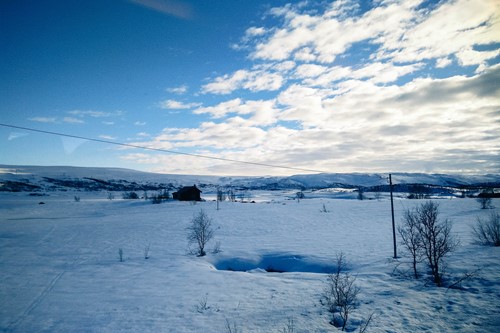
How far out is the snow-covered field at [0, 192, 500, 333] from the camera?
7285 mm

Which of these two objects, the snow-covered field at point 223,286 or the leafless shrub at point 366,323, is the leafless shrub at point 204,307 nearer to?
the snow-covered field at point 223,286

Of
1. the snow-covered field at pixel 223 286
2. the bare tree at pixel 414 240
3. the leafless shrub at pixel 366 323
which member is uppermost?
the bare tree at pixel 414 240

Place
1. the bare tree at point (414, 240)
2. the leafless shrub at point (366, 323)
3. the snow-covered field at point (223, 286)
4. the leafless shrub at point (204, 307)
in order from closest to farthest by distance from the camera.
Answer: the leafless shrub at point (366, 323)
the snow-covered field at point (223, 286)
the leafless shrub at point (204, 307)
the bare tree at point (414, 240)

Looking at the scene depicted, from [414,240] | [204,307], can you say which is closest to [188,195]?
[204,307]

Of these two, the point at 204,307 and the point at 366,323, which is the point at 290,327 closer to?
the point at 366,323

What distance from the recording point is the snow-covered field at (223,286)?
23.9 ft

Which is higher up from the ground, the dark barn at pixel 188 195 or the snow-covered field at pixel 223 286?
the dark barn at pixel 188 195

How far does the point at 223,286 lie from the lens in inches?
416

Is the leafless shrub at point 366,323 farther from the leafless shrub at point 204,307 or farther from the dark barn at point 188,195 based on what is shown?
the dark barn at point 188,195

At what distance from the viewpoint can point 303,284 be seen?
10594mm

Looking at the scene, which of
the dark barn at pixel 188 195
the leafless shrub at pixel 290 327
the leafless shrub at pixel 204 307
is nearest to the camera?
the leafless shrub at pixel 290 327

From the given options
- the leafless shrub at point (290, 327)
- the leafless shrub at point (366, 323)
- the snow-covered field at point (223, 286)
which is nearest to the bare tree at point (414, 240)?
the snow-covered field at point (223, 286)

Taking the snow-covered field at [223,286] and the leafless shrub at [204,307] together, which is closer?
the snow-covered field at [223,286]

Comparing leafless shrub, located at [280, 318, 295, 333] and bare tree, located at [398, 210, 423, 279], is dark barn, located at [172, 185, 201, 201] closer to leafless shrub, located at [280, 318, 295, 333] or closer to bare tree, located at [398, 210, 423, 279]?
bare tree, located at [398, 210, 423, 279]
